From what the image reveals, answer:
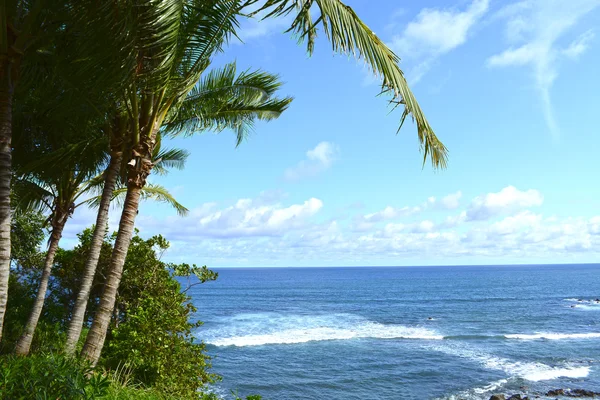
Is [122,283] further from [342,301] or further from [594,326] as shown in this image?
[342,301]

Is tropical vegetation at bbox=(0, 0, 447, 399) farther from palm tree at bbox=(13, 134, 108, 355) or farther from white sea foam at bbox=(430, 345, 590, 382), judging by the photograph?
white sea foam at bbox=(430, 345, 590, 382)

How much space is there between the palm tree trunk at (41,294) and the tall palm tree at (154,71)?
3.78m

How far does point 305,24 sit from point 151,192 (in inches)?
366

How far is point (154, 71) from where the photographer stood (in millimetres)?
6176

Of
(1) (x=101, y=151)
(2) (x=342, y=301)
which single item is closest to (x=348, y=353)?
(1) (x=101, y=151)

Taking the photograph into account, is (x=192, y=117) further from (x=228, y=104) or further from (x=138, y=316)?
(x=138, y=316)

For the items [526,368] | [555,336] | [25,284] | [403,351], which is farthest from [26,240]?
[555,336]

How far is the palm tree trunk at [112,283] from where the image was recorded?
281 inches

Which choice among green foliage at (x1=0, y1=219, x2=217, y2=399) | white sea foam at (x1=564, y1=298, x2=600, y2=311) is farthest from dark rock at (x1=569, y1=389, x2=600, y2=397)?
white sea foam at (x1=564, y1=298, x2=600, y2=311)

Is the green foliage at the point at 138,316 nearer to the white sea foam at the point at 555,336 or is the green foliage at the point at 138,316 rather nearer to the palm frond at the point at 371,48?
the palm frond at the point at 371,48

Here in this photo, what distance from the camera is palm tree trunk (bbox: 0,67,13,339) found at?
5363mm

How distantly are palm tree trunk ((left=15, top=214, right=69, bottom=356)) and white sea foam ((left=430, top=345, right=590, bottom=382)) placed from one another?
70.3 ft

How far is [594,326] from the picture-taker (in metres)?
40.8

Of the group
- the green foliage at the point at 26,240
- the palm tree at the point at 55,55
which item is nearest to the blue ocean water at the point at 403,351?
the green foliage at the point at 26,240
